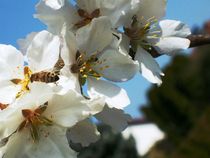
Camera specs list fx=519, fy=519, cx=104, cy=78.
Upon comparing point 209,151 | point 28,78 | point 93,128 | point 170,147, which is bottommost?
point 170,147

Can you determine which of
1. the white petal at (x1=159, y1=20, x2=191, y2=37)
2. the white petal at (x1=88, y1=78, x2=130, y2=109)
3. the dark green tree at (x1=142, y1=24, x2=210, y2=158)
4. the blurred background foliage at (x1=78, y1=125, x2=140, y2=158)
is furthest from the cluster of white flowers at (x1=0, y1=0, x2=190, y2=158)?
the dark green tree at (x1=142, y1=24, x2=210, y2=158)

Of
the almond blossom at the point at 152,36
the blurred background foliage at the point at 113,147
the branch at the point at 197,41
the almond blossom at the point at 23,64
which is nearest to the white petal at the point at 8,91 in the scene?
the almond blossom at the point at 23,64

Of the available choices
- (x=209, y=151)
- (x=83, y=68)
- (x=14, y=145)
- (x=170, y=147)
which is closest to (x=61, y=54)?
(x=83, y=68)

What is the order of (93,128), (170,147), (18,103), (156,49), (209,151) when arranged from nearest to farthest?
(18,103) → (93,128) → (156,49) → (209,151) → (170,147)

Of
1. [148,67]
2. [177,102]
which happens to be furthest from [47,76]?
[177,102]

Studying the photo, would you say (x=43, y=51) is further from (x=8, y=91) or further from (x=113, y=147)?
(x=113, y=147)

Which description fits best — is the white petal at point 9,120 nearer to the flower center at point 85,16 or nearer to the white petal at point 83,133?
the white petal at point 83,133

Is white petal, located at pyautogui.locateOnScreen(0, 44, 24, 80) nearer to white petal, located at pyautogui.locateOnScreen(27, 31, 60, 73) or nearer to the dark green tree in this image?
white petal, located at pyautogui.locateOnScreen(27, 31, 60, 73)

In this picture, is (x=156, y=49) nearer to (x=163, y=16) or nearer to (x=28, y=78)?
(x=163, y=16)
